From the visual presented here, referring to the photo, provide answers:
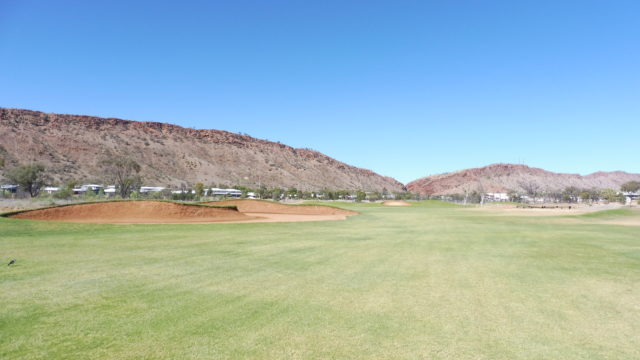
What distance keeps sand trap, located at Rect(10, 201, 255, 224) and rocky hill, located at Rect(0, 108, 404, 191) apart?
61.6 metres

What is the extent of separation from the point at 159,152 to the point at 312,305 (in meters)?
119

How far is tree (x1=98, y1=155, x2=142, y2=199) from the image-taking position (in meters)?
70.1

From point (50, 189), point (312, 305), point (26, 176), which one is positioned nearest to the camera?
point (312, 305)

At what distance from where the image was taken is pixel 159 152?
381 feet

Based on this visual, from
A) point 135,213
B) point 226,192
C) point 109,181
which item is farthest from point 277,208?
point 109,181

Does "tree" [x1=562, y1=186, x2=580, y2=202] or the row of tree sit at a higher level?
"tree" [x1=562, y1=186, x2=580, y2=202]

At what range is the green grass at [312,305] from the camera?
17.1 ft

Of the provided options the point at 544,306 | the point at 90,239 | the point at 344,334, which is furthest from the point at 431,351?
the point at 90,239

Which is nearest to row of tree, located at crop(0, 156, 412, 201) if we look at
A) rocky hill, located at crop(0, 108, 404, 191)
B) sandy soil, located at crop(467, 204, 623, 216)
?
rocky hill, located at crop(0, 108, 404, 191)

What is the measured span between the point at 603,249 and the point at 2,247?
71.3 ft

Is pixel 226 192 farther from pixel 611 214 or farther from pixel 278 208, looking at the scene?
pixel 611 214

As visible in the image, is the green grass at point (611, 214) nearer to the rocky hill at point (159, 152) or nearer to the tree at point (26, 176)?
the tree at point (26, 176)

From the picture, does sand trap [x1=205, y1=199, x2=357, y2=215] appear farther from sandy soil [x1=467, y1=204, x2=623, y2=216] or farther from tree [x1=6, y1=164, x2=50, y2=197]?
tree [x1=6, y1=164, x2=50, y2=197]

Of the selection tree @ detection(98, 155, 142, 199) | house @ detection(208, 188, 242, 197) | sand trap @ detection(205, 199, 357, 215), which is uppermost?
tree @ detection(98, 155, 142, 199)
